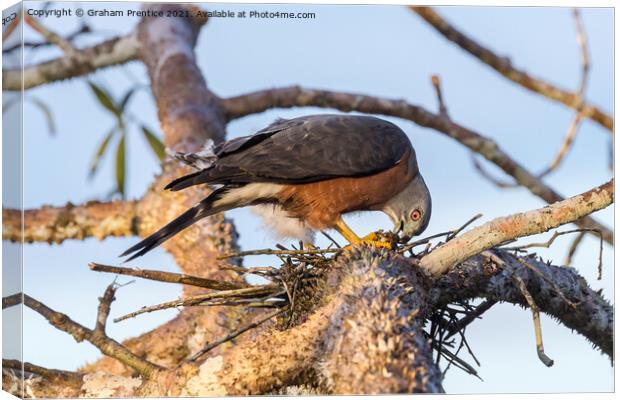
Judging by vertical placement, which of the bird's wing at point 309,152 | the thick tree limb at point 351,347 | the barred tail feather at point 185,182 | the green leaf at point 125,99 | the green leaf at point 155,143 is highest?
the green leaf at point 125,99

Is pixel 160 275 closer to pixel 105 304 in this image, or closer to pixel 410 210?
pixel 105 304

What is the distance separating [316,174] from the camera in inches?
210

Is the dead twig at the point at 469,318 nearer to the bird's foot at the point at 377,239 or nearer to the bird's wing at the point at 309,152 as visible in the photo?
the bird's foot at the point at 377,239

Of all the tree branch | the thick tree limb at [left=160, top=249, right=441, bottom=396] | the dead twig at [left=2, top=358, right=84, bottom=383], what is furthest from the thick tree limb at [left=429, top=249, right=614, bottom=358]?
the dead twig at [left=2, top=358, right=84, bottom=383]

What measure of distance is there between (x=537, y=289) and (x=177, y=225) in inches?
85.8

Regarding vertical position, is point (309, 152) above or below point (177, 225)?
above

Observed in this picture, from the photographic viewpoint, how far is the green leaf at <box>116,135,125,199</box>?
7582 millimetres

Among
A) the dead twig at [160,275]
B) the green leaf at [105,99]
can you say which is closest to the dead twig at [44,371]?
the dead twig at [160,275]

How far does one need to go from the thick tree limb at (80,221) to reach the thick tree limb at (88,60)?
1117 millimetres

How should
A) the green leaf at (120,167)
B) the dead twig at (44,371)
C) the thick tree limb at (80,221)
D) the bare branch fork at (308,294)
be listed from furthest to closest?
the green leaf at (120,167), the thick tree limb at (80,221), the dead twig at (44,371), the bare branch fork at (308,294)

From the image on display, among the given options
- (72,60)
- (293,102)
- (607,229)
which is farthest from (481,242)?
(72,60)

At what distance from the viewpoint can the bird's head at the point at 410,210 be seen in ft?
18.9

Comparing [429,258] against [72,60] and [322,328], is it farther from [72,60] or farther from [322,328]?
[72,60]

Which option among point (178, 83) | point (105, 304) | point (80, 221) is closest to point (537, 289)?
point (105, 304)
